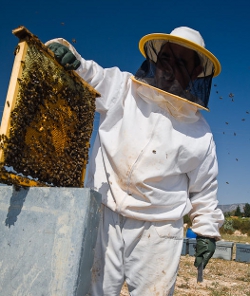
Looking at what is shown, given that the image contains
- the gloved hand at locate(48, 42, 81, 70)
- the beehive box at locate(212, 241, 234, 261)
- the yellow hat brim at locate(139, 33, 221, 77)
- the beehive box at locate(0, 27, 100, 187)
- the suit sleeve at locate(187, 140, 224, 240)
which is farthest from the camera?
the beehive box at locate(212, 241, 234, 261)

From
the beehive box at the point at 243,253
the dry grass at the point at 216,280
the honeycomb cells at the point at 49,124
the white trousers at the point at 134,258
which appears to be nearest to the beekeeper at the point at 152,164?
the white trousers at the point at 134,258

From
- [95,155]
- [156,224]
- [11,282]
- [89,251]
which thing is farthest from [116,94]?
[11,282]

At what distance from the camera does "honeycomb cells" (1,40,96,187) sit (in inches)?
75.6

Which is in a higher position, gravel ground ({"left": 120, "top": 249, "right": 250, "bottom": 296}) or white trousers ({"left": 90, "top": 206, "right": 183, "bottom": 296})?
white trousers ({"left": 90, "top": 206, "right": 183, "bottom": 296})

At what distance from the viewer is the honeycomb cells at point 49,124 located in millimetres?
1920

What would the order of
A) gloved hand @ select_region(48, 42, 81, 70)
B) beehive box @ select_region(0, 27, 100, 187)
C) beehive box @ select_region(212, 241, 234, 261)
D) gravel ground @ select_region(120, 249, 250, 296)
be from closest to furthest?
beehive box @ select_region(0, 27, 100, 187) < gloved hand @ select_region(48, 42, 81, 70) < gravel ground @ select_region(120, 249, 250, 296) < beehive box @ select_region(212, 241, 234, 261)

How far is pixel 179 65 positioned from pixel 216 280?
6542 millimetres

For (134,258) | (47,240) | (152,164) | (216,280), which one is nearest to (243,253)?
(216,280)

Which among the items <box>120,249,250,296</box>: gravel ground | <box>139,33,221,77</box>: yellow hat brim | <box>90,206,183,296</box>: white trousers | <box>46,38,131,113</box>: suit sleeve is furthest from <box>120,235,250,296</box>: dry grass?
<box>139,33,221,77</box>: yellow hat brim

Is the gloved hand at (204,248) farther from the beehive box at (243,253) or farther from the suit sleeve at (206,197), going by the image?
the beehive box at (243,253)

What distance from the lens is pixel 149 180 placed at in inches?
102

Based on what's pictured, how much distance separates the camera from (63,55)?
2.24 meters

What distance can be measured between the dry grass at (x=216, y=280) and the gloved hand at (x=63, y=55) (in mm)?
4556

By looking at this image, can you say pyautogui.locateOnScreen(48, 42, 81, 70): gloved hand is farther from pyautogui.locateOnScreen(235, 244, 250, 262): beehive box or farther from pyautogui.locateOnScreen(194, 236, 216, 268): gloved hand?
pyautogui.locateOnScreen(235, 244, 250, 262): beehive box
